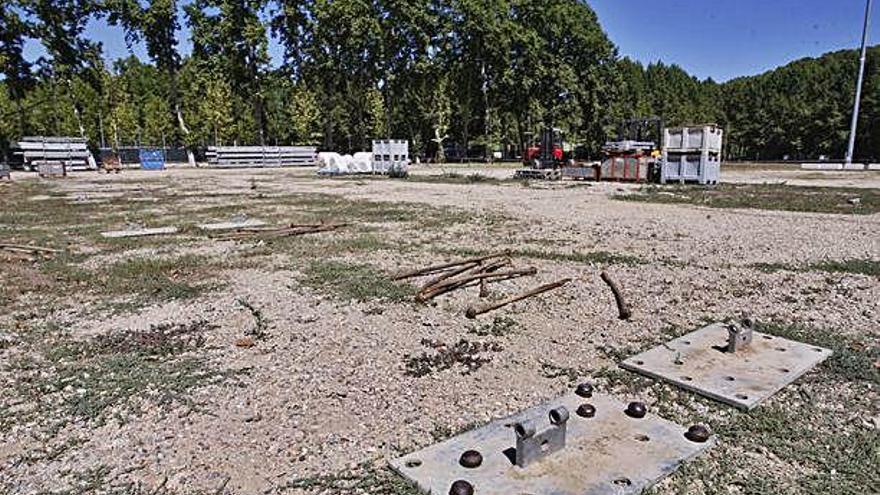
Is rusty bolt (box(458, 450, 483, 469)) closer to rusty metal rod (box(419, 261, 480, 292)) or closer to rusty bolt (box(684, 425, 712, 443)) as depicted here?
rusty bolt (box(684, 425, 712, 443))

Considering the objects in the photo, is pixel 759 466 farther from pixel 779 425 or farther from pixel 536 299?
pixel 536 299

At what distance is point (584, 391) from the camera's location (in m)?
3.08

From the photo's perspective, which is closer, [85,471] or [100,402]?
[85,471]

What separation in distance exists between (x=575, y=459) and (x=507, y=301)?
260 centimetres

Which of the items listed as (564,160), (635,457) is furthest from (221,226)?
(564,160)

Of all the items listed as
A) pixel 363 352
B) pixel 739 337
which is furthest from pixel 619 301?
pixel 363 352

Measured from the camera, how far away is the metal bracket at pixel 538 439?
2312mm

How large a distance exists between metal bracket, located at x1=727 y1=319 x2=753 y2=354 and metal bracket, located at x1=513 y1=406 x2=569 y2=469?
1.70 metres

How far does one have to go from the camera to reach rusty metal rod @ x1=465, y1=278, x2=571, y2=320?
186 inches

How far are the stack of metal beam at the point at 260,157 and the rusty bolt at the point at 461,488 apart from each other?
43.0 m

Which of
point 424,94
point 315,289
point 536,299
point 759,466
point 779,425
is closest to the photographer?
point 759,466

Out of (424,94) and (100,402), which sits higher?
(424,94)

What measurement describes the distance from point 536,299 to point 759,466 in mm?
2861

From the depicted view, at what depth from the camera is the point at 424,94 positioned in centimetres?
5328
